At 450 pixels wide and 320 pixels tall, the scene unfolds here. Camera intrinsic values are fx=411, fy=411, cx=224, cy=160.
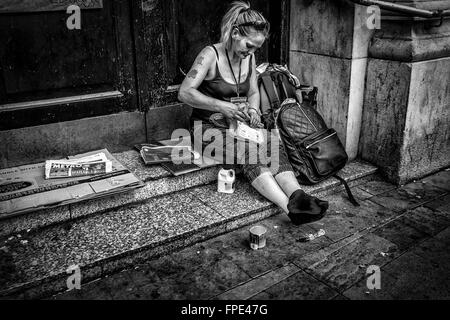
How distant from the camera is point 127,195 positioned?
316 centimetres

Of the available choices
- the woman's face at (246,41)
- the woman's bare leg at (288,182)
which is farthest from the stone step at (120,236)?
the woman's face at (246,41)

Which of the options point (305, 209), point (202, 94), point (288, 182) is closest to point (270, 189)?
point (288, 182)

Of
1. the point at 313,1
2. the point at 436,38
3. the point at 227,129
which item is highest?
the point at 313,1

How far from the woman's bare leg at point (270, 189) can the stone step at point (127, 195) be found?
0.46 m

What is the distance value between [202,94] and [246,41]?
0.55m

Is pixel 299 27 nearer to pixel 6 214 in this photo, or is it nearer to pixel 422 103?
pixel 422 103

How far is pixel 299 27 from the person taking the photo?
419cm

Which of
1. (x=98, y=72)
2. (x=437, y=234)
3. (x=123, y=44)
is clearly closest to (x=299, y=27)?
(x=123, y=44)

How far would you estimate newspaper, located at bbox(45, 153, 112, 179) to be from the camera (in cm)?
313

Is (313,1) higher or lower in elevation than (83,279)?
higher

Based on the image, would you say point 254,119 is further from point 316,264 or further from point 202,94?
point 316,264

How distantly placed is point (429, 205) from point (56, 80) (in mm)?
3320
